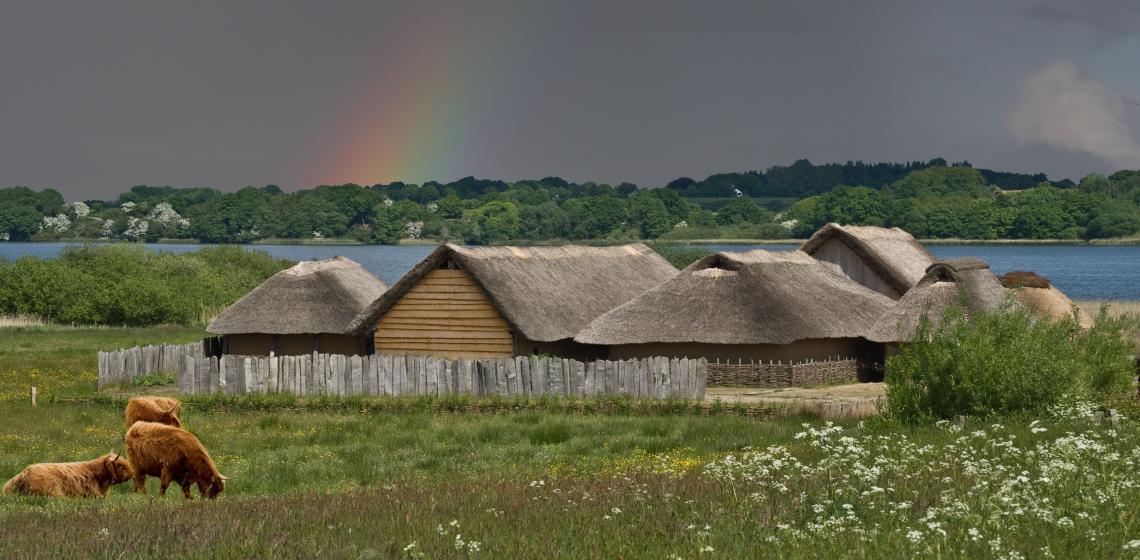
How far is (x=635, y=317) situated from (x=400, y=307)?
6729 millimetres

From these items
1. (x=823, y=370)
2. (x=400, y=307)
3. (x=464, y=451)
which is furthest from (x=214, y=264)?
(x=464, y=451)

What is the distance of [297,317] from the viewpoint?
39844 mm

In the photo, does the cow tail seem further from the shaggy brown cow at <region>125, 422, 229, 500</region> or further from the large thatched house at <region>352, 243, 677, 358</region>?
the large thatched house at <region>352, 243, 677, 358</region>

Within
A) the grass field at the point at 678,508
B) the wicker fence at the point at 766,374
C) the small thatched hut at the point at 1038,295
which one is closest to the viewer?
the grass field at the point at 678,508

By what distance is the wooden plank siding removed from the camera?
36188mm

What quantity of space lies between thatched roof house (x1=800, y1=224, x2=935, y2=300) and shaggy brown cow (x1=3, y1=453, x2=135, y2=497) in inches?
1145

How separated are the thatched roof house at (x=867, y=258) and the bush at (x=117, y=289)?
2901cm

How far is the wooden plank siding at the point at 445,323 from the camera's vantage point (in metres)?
36.2

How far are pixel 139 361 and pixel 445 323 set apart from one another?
797cm

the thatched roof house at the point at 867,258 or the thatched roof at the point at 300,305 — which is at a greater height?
the thatched roof house at the point at 867,258

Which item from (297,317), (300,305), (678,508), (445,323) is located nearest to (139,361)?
(297,317)

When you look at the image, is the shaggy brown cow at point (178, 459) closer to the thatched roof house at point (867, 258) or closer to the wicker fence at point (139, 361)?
the wicker fence at point (139, 361)

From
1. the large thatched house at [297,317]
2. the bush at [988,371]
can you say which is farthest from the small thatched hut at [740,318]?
the bush at [988,371]

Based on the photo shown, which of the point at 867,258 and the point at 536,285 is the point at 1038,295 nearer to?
the point at 867,258
